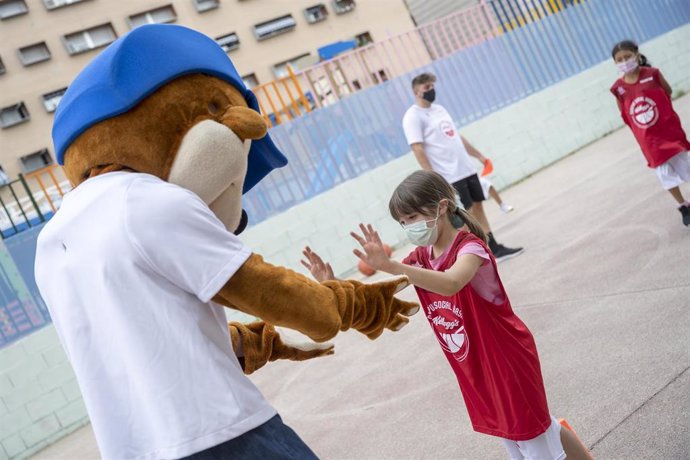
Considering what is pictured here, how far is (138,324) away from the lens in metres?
1.54

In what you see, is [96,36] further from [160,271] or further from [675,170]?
[160,271]

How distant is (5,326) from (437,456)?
550 centimetres

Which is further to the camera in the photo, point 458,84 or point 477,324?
point 458,84

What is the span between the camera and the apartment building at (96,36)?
2795cm

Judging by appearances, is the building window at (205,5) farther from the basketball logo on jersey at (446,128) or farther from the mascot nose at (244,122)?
the mascot nose at (244,122)

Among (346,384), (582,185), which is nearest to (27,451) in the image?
(346,384)

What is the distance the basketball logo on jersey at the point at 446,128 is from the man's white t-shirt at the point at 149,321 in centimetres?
498

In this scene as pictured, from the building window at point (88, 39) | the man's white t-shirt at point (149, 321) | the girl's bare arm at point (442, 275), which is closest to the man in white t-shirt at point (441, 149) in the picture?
the girl's bare arm at point (442, 275)

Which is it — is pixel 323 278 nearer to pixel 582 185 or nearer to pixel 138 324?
pixel 138 324

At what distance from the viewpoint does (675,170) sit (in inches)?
215

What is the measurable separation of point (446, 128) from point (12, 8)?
27.4 meters

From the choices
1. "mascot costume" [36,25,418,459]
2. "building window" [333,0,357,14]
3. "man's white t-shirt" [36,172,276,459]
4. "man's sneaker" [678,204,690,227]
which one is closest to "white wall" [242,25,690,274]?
"man's sneaker" [678,204,690,227]

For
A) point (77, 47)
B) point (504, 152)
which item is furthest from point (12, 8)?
point (504, 152)

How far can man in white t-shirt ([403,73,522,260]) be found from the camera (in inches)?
251
